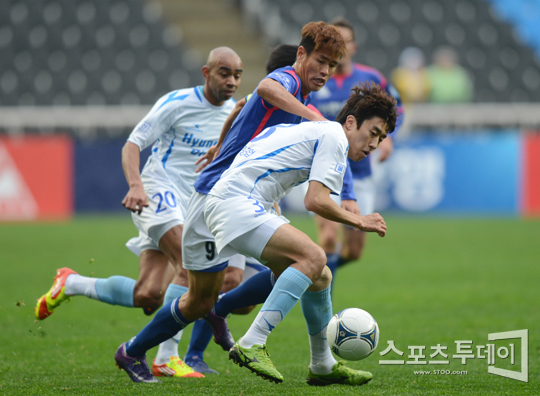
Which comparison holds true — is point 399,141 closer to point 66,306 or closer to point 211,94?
point 66,306

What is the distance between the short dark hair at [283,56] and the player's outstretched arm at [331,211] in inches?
53.6

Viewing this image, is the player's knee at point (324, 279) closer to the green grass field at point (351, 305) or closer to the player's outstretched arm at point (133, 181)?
the green grass field at point (351, 305)

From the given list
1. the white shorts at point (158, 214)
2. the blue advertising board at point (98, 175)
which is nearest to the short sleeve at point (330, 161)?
the white shorts at point (158, 214)

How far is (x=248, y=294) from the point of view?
168 inches

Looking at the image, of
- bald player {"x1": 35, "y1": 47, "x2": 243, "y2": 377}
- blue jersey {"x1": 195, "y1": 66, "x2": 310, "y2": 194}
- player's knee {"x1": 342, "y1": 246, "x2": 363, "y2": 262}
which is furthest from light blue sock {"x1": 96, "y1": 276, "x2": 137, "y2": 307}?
player's knee {"x1": 342, "y1": 246, "x2": 363, "y2": 262}

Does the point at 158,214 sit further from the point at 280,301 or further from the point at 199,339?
the point at 280,301

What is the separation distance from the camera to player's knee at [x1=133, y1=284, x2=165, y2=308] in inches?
191

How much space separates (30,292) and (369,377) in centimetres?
457

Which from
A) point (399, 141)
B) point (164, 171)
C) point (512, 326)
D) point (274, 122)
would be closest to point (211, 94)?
point (164, 171)

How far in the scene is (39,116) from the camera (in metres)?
15.6

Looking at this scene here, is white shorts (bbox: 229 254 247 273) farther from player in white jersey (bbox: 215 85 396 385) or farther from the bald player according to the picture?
player in white jersey (bbox: 215 85 396 385)

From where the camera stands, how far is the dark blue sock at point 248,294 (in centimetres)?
422

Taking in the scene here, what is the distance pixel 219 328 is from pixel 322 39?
186 centimetres

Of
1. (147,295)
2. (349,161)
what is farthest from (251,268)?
(349,161)
